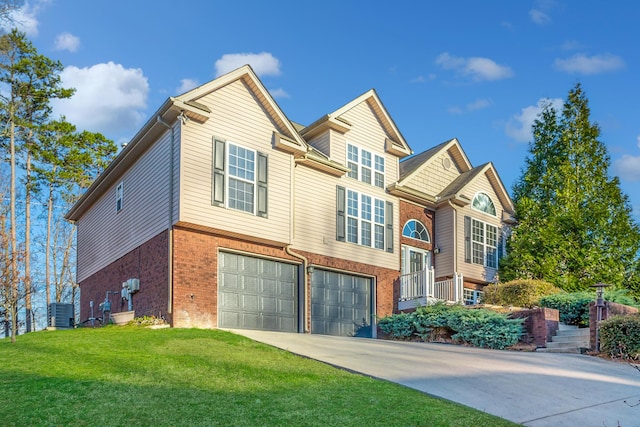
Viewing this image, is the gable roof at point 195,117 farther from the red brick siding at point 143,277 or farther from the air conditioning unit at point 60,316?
the air conditioning unit at point 60,316

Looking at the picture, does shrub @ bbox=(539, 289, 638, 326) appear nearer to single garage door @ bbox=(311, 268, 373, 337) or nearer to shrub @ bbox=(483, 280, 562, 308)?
shrub @ bbox=(483, 280, 562, 308)

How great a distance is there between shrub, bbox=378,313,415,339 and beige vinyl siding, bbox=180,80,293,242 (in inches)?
172

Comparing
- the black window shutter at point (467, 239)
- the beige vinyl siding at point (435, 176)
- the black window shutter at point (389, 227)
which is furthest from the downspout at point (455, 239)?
the black window shutter at point (389, 227)

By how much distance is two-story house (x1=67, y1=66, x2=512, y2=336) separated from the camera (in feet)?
51.8

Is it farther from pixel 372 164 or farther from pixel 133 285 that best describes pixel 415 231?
pixel 133 285

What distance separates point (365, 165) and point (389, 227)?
7.36 feet

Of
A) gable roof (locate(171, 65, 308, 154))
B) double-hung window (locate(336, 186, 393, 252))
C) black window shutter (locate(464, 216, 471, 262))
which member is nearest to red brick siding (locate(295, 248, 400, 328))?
double-hung window (locate(336, 186, 393, 252))

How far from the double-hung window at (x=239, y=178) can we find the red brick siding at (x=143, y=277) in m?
1.86

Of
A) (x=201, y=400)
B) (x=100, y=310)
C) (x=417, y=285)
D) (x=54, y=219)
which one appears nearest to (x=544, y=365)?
(x=201, y=400)

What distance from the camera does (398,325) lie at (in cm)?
1880

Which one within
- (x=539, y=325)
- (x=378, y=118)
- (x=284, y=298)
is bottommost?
(x=539, y=325)

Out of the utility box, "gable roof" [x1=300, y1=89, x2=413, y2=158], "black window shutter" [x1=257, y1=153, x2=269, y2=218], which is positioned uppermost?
"gable roof" [x1=300, y1=89, x2=413, y2=158]

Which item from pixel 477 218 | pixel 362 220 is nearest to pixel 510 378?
pixel 362 220

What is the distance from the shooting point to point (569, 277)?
2239 centimetres
